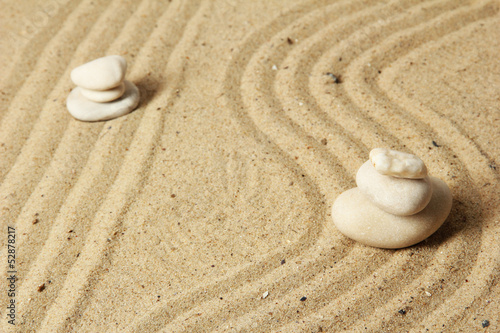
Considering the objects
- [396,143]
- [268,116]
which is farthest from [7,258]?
[396,143]

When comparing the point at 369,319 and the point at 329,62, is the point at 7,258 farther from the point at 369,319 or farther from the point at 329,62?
the point at 329,62

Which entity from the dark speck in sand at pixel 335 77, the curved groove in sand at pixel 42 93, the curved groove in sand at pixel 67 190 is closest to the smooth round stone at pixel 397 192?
the dark speck in sand at pixel 335 77

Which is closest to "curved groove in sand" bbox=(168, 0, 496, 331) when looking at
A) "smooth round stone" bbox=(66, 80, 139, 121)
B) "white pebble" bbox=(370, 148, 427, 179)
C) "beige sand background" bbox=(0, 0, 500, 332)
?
"beige sand background" bbox=(0, 0, 500, 332)

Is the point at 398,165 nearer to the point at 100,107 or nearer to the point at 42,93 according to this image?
the point at 100,107

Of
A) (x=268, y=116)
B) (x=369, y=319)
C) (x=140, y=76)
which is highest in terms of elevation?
(x=140, y=76)

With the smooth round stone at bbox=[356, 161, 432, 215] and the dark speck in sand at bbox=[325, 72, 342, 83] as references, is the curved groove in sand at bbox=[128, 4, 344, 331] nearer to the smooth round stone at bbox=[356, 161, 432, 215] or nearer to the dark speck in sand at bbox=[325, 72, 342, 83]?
the smooth round stone at bbox=[356, 161, 432, 215]
